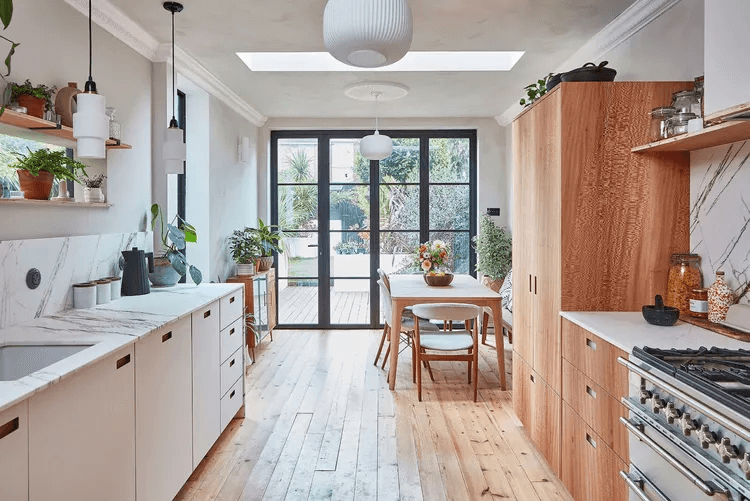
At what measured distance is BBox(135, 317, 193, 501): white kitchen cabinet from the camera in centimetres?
201

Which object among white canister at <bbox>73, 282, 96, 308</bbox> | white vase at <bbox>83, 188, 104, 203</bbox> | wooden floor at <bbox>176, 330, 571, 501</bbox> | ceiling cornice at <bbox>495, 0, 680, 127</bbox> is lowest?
wooden floor at <bbox>176, 330, 571, 501</bbox>

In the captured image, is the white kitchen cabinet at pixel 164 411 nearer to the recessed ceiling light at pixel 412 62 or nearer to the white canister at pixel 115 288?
the white canister at pixel 115 288

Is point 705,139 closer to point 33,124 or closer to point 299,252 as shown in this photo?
point 33,124

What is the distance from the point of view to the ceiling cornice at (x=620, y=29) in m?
2.75

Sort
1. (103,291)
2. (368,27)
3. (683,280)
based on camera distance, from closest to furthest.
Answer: (368,27) → (683,280) → (103,291)

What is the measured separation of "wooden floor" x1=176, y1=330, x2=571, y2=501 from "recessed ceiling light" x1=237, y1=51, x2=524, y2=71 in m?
2.64

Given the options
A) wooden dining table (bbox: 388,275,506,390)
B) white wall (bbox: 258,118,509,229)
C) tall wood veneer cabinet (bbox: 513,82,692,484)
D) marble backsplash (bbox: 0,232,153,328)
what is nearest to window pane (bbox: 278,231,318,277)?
white wall (bbox: 258,118,509,229)

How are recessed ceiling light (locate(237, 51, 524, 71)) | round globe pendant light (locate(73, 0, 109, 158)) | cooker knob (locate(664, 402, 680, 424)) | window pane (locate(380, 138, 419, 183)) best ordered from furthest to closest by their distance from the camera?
1. window pane (locate(380, 138, 419, 183))
2. recessed ceiling light (locate(237, 51, 524, 71))
3. round globe pendant light (locate(73, 0, 109, 158))
4. cooker knob (locate(664, 402, 680, 424))

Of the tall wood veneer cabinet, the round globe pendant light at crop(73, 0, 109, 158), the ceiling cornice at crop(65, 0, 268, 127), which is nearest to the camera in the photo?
the round globe pendant light at crop(73, 0, 109, 158)

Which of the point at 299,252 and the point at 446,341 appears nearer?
the point at 446,341

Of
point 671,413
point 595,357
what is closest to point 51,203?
point 595,357

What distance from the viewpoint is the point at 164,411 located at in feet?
7.31

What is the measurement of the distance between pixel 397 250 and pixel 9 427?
208 inches

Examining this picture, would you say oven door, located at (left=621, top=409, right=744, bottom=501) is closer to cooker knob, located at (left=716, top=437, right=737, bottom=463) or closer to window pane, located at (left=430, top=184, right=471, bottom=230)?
cooker knob, located at (left=716, top=437, right=737, bottom=463)
